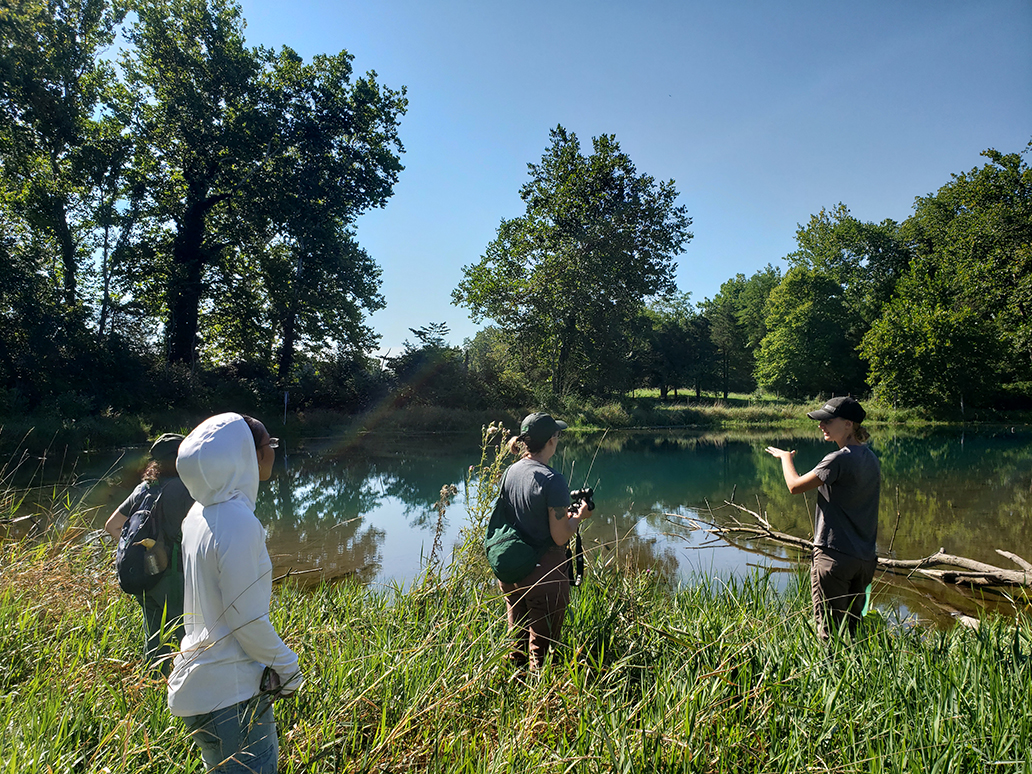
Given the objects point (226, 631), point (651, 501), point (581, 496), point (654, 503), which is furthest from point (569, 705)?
point (651, 501)

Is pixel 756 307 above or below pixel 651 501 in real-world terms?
above

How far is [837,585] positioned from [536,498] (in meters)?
2.04

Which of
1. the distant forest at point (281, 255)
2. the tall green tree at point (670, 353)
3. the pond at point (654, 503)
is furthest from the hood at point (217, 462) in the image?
the tall green tree at point (670, 353)

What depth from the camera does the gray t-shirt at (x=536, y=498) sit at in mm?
2797

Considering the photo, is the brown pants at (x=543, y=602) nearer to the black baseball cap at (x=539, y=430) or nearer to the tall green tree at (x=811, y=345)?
the black baseball cap at (x=539, y=430)

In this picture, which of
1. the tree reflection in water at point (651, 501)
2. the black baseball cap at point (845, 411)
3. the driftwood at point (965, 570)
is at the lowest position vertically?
the tree reflection in water at point (651, 501)

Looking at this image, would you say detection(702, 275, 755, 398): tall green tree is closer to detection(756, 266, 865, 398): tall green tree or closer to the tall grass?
detection(756, 266, 865, 398): tall green tree

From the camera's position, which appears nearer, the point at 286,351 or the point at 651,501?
the point at 651,501

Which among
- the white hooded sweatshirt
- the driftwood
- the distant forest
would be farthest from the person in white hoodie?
the distant forest

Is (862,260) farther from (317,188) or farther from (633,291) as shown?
(317,188)

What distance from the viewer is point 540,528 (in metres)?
2.85

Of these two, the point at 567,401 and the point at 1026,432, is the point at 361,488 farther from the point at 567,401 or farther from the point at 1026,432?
the point at 1026,432

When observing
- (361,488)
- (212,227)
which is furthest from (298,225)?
(361,488)

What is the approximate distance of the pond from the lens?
729 cm
